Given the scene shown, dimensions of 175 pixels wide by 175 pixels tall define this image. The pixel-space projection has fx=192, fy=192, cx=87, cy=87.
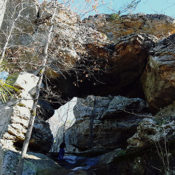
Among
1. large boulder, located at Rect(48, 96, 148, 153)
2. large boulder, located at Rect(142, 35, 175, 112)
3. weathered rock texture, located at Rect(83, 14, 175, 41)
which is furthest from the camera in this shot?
weathered rock texture, located at Rect(83, 14, 175, 41)

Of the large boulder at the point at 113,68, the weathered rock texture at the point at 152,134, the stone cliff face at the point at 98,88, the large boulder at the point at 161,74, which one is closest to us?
the weathered rock texture at the point at 152,134

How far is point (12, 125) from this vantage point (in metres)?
7.64

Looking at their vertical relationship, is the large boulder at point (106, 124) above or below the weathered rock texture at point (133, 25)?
below

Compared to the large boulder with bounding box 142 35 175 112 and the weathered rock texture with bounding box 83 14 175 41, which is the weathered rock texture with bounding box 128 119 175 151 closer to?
the large boulder with bounding box 142 35 175 112

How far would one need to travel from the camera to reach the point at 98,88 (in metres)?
12.9

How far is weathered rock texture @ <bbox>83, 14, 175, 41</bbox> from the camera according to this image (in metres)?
13.1

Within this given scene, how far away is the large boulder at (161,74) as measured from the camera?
867 cm

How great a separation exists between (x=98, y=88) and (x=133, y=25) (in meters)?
5.26

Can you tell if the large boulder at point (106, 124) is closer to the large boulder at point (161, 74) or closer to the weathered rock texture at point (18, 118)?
the large boulder at point (161, 74)

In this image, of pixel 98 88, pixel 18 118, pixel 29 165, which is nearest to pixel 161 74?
pixel 98 88

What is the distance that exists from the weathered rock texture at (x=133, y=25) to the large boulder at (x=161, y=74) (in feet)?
14.4

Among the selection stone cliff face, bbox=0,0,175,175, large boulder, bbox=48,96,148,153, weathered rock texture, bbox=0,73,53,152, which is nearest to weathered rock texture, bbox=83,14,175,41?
stone cliff face, bbox=0,0,175,175

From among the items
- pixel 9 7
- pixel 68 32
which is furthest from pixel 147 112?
pixel 9 7

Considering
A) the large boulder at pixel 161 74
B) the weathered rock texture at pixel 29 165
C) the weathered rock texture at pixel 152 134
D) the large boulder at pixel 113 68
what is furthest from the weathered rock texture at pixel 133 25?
the weathered rock texture at pixel 29 165
